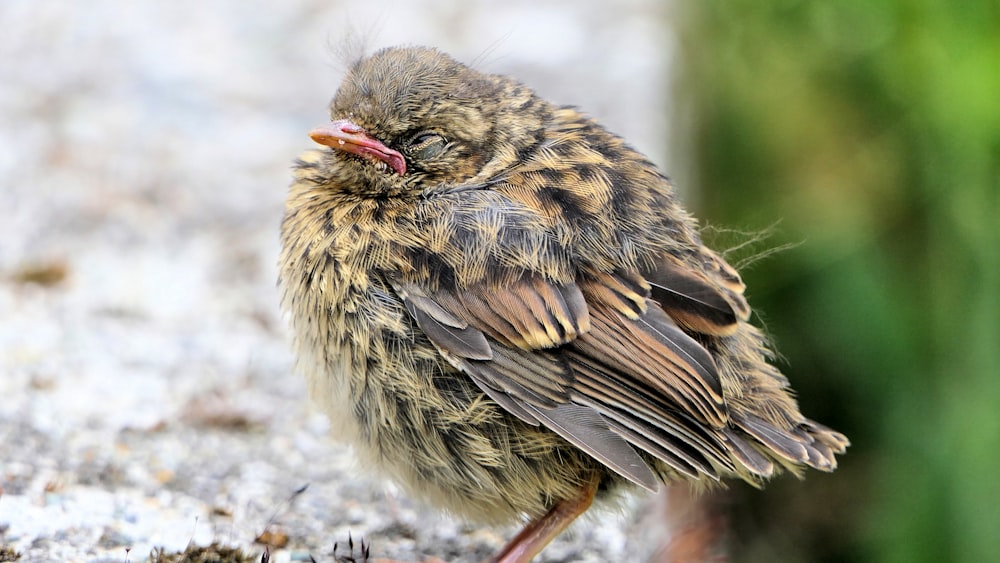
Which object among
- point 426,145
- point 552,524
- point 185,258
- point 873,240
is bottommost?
point 552,524

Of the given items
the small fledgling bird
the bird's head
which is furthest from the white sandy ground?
the bird's head

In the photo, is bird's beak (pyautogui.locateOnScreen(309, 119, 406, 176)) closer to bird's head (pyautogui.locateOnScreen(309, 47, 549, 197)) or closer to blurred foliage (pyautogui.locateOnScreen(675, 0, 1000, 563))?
bird's head (pyautogui.locateOnScreen(309, 47, 549, 197))

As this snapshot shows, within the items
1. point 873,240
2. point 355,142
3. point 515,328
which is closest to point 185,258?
point 355,142

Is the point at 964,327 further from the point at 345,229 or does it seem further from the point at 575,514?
the point at 345,229

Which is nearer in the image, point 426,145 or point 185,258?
point 426,145

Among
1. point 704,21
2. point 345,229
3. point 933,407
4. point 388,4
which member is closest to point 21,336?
point 345,229

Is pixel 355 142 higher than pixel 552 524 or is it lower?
higher

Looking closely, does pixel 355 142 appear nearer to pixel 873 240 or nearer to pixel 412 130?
pixel 412 130
